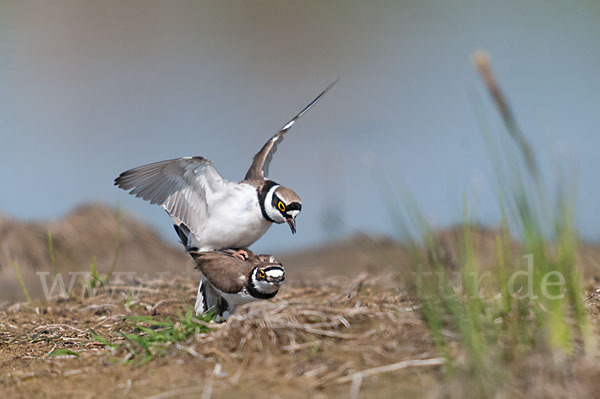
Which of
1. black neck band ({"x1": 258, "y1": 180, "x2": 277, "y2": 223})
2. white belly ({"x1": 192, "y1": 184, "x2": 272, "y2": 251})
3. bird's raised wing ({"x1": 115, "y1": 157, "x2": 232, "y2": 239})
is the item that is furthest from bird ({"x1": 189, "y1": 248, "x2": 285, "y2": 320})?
bird's raised wing ({"x1": 115, "y1": 157, "x2": 232, "y2": 239})

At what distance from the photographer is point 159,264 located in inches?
481

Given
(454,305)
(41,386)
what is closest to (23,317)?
(41,386)

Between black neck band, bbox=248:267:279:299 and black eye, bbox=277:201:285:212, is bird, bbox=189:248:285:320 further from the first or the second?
black eye, bbox=277:201:285:212

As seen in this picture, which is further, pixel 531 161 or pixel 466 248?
pixel 466 248

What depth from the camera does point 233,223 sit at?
215 inches

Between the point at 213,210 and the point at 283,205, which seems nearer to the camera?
the point at 283,205

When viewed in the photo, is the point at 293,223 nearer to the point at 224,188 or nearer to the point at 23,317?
the point at 224,188

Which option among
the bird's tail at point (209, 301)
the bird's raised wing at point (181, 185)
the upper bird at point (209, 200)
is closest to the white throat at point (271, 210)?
the upper bird at point (209, 200)

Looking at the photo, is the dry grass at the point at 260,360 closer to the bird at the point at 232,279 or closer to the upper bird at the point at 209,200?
the bird at the point at 232,279

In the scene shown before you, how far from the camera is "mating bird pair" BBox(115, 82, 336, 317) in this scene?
5254 millimetres

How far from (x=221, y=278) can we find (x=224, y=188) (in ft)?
3.21

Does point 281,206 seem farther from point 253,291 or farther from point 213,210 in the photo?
point 253,291

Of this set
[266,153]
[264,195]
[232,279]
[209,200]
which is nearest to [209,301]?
[232,279]

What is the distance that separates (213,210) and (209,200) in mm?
133
